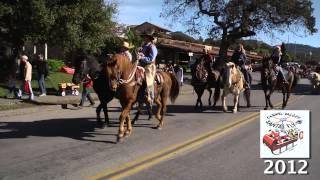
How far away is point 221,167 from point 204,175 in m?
0.75

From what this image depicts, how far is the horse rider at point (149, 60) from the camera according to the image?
43.2 ft

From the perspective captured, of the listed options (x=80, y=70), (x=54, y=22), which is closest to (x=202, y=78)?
(x=80, y=70)

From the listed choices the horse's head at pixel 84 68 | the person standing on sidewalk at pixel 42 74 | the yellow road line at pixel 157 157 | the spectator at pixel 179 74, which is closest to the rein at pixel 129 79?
the horse's head at pixel 84 68

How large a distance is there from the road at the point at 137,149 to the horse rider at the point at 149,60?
1.09m

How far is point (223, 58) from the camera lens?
51.7 metres

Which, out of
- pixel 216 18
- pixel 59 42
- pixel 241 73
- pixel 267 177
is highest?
pixel 216 18

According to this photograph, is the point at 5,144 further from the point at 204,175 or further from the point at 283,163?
the point at 283,163

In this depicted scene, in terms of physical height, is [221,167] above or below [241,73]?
below

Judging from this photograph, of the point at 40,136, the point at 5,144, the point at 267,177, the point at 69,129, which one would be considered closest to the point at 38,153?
the point at 5,144

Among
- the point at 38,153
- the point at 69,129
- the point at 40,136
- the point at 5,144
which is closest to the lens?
the point at 38,153

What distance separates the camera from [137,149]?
1104cm

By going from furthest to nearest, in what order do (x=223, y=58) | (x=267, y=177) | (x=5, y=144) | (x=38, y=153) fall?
1. (x=223, y=58)
2. (x=5, y=144)
3. (x=38, y=153)
4. (x=267, y=177)

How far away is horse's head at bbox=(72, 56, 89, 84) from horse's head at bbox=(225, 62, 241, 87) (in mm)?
6882

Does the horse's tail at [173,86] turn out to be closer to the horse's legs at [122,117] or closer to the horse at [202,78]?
the horse's legs at [122,117]
